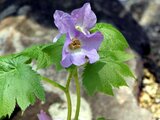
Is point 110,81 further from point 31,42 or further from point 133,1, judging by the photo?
point 133,1

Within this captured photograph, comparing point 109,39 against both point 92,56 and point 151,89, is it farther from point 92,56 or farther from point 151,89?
point 151,89

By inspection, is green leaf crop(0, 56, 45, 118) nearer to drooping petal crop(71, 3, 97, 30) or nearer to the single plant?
the single plant

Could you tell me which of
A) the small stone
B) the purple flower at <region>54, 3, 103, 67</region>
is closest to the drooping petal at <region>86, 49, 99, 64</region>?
the purple flower at <region>54, 3, 103, 67</region>

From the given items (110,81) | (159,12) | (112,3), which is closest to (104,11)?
(112,3)

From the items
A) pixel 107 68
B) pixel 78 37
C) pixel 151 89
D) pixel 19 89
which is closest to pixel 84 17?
pixel 78 37

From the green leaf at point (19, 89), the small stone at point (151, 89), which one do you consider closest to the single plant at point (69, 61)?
the green leaf at point (19, 89)
